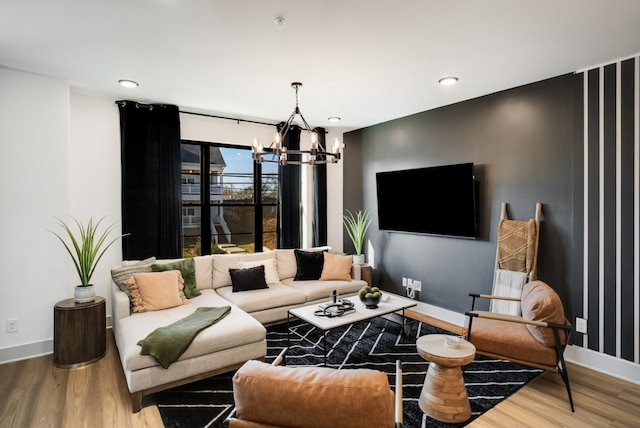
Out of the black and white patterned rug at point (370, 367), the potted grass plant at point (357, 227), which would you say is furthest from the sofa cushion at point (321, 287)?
the potted grass plant at point (357, 227)

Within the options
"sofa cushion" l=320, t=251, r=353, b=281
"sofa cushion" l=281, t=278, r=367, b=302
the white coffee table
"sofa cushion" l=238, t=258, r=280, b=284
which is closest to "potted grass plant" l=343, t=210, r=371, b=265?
"sofa cushion" l=320, t=251, r=353, b=281

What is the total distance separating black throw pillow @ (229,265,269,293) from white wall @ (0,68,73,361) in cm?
170

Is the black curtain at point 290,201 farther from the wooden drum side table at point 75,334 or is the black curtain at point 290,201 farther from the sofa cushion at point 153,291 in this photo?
the wooden drum side table at point 75,334

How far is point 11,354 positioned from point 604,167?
5.82 meters

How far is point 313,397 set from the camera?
1170 millimetres

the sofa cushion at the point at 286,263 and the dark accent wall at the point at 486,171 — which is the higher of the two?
the dark accent wall at the point at 486,171

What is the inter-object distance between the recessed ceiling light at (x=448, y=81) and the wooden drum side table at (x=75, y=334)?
4084 mm

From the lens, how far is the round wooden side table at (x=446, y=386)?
91.4 inches

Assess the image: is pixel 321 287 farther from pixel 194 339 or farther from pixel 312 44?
pixel 312 44

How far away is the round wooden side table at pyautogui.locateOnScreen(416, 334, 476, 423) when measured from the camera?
2320mm

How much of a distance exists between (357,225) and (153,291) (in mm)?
3196

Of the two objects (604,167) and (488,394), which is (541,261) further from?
(488,394)

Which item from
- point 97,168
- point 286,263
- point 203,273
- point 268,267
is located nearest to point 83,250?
point 97,168

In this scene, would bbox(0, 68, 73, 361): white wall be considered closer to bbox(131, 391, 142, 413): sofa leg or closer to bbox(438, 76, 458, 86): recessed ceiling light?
bbox(131, 391, 142, 413): sofa leg
